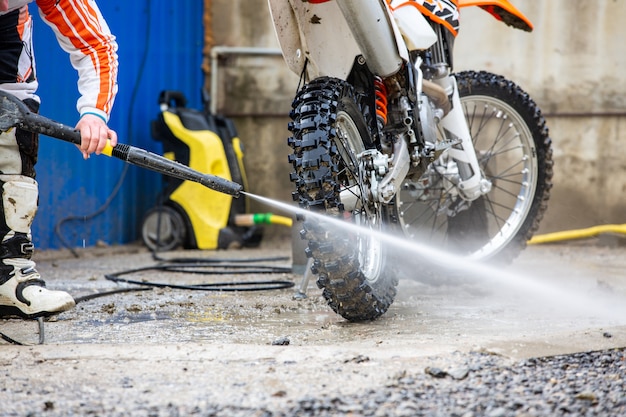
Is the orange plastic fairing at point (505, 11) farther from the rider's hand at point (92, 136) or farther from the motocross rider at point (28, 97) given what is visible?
the rider's hand at point (92, 136)

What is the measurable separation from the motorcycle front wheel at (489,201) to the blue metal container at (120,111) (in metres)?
2.41

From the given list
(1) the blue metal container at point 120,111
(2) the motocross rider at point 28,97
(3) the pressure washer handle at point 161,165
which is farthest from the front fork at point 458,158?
(1) the blue metal container at point 120,111

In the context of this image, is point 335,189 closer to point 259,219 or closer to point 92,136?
point 92,136

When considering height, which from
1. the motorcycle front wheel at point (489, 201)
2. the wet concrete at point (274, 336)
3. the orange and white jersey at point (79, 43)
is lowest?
the wet concrete at point (274, 336)

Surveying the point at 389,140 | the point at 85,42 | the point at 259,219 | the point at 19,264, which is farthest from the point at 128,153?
the point at 259,219

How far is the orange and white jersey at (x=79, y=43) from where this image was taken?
3.00 meters

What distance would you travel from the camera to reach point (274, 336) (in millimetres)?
2844

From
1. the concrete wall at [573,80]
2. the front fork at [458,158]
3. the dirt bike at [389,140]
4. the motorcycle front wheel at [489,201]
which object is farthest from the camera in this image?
the concrete wall at [573,80]

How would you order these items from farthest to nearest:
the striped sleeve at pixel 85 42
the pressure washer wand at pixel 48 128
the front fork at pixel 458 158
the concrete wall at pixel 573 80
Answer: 1. the concrete wall at pixel 573 80
2. the front fork at pixel 458 158
3. the striped sleeve at pixel 85 42
4. the pressure washer wand at pixel 48 128

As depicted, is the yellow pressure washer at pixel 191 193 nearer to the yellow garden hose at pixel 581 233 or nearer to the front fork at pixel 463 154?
the yellow garden hose at pixel 581 233

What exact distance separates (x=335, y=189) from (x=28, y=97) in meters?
1.25

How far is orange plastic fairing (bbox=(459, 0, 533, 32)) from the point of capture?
3924mm

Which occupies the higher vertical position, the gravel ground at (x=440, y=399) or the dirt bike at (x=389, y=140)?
the dirt bike at (x=389, y=140)

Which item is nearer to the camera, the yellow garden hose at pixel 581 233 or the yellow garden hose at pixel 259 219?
the yellow garden hose at pixel 581 233
